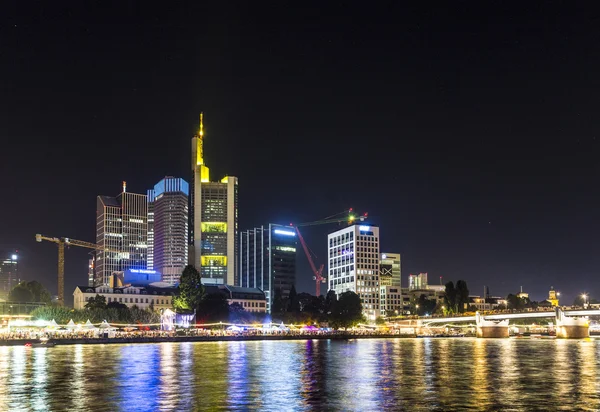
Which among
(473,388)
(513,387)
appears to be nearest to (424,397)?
(473,388)

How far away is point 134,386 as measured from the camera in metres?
61.5

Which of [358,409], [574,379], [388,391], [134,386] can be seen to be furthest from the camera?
[574,379]

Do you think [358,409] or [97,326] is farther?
[97,326]

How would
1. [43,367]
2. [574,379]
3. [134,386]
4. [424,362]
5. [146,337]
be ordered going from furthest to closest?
[146,337] < [424,362] < [43,367] < [574,379] < [134,386]

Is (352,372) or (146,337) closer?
(352,372)

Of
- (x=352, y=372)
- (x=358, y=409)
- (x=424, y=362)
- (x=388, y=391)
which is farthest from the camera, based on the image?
(x=424, y=362)

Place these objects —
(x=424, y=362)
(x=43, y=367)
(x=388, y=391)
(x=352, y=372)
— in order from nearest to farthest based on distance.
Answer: (x=388, y=391) < (x=352, y=372) < (x=43, y=367) < (x=424, y=362)

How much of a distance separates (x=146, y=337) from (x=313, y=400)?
419 ft

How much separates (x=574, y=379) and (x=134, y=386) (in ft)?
150

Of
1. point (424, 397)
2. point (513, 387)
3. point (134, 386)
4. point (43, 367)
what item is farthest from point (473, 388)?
point (43, 367)

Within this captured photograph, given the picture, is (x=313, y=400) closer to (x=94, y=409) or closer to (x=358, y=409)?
(x=358, y=409)

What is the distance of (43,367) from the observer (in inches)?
3322

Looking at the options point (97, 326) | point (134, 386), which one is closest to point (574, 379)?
point (134, 386)

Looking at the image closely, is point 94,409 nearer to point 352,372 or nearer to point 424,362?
point 352,372
